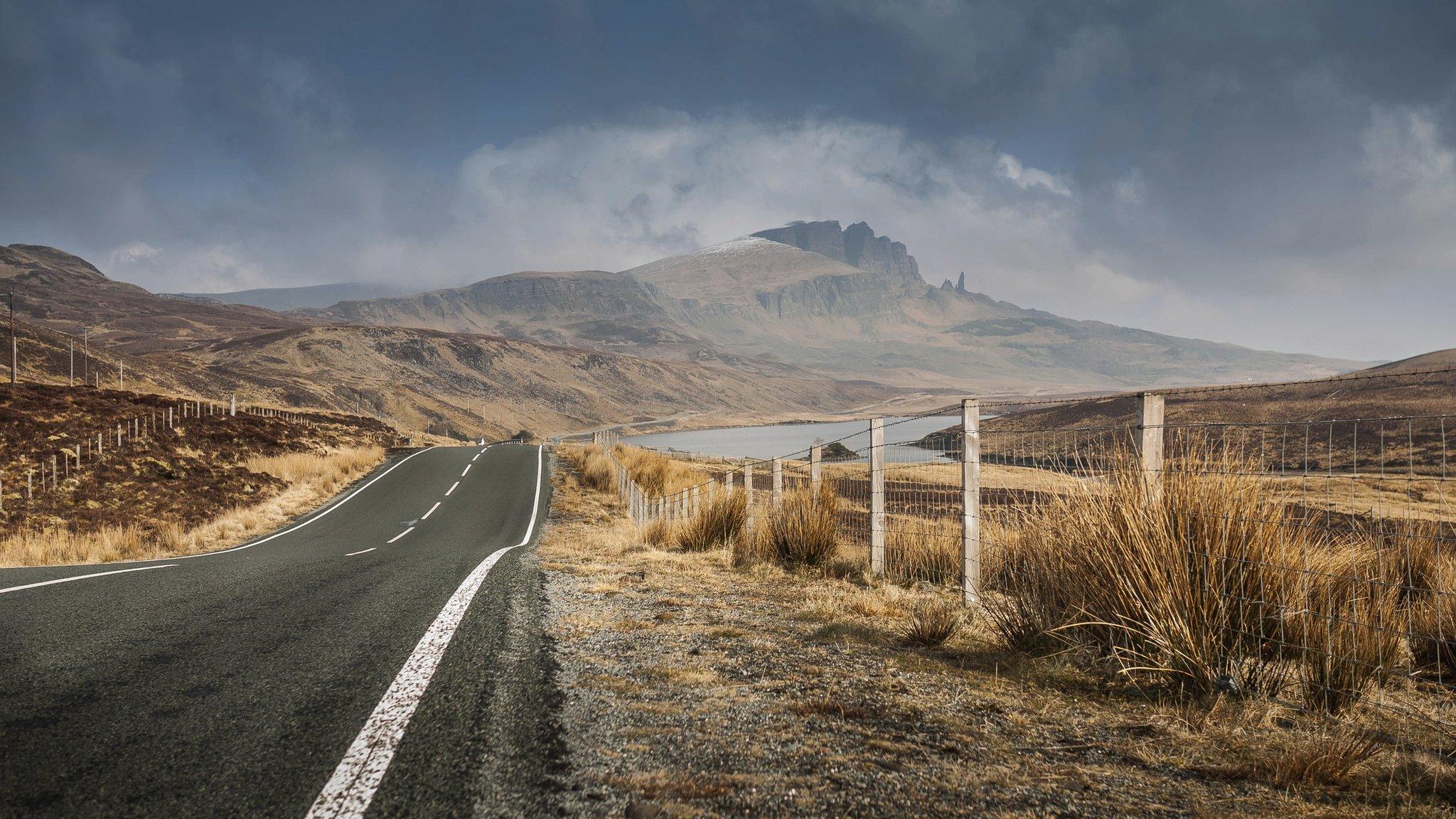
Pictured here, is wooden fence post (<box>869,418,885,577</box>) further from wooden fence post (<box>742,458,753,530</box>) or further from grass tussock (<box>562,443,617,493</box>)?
grass tussock (<box>562,443,617,493</box>)

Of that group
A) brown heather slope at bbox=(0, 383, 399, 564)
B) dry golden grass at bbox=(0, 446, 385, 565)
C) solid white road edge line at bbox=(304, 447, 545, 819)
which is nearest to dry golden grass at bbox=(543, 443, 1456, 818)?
solid white road edge line at bbox=(304, 447, 545, 819)

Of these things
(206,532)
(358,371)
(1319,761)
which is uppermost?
(358,371)

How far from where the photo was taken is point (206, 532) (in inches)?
701

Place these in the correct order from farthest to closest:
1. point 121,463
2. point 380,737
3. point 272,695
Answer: point 121,463 < point 272,695 < point 380,737

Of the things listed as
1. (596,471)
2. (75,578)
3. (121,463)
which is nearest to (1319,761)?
(75,578)

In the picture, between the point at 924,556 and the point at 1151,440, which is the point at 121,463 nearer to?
the point at 924,556

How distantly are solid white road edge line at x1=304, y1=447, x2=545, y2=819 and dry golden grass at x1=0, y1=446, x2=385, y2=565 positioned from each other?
11.5 m

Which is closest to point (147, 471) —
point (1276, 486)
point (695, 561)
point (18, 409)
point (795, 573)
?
point (18, 409)

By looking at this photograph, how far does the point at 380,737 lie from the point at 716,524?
8727 millimetres

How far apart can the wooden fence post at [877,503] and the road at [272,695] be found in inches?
A: 155

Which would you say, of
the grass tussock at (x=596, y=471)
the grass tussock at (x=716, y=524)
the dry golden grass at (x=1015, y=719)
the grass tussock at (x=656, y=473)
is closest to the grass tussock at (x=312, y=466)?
the grass tussock at (x=596, y=471)

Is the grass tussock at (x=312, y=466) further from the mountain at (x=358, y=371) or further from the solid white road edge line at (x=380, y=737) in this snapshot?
the mountain at (x=358, y=371)

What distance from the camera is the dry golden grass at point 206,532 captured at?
13297 millimetres

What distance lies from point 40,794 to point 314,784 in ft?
3.05
